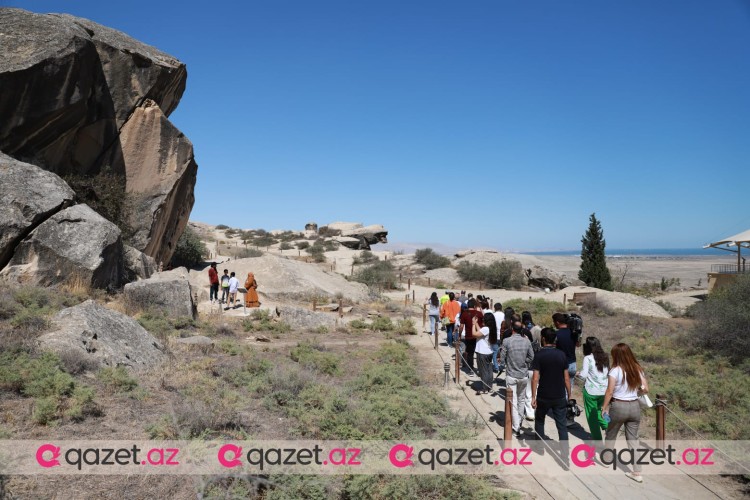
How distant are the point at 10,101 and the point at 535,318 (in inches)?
860

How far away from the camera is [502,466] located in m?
6.12

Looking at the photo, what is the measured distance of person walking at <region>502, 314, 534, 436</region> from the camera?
23.2 feet

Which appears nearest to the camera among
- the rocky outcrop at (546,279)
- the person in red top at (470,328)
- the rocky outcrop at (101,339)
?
the rocky outcrop at (101,339)

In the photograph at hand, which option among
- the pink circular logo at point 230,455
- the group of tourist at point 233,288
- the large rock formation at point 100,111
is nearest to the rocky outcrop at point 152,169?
the large rock formation at point 100,111

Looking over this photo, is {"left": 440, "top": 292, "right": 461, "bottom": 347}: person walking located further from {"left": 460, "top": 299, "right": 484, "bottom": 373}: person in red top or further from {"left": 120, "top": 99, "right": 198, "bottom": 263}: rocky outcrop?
{"left": 120, "top": 99, "right": 198, "bottom": 263}: rocky outcrop

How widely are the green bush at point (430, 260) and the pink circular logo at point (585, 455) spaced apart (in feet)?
124

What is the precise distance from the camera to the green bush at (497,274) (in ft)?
120

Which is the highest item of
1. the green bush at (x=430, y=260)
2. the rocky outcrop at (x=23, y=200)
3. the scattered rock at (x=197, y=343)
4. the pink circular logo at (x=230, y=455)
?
the rocky outcrop at (x=23, y=200)

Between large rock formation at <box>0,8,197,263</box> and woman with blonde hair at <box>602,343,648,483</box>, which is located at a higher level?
large rock formation at <box>0,8,197,263</box>

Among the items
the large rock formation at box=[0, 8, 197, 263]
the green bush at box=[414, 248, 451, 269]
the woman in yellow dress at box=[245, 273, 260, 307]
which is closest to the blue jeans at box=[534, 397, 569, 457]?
the woman in yellow dress at box=[245, 273, 260, 307]

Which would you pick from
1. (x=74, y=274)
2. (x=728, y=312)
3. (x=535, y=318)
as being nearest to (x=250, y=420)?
(x=74, y=274)

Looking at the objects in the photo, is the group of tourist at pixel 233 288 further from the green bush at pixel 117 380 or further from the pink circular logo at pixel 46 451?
the pink circular logo at pixel 46 451

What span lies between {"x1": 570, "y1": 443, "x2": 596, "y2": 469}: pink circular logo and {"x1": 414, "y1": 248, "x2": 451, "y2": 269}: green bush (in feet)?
124

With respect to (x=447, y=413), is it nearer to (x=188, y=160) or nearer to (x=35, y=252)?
(x=35, y=252)
